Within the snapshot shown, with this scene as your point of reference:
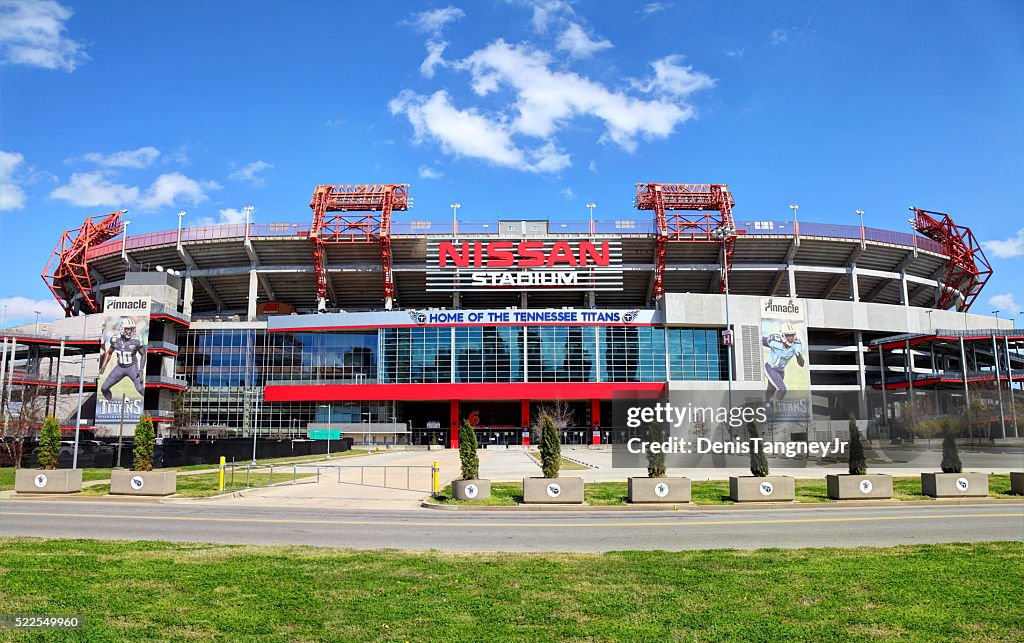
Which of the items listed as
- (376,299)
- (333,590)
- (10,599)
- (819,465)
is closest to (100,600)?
(10,599)

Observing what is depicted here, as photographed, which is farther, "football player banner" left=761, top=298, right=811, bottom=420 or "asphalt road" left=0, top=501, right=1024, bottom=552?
"football player banner" left=761, top=298, right=811, bottom=420

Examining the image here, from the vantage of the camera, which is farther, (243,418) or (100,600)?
(243,418)

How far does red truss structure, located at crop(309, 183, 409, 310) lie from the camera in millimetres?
84375

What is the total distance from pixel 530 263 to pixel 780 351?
30353mm

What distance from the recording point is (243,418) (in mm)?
85438

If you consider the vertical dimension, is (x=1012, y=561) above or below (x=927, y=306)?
below

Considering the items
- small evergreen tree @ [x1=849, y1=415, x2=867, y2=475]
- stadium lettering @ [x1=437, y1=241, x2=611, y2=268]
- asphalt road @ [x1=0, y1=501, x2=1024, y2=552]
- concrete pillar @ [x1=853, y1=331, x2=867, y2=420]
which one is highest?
stadium lettering @ [x1=437, y1=241, x2=611, y2=268]

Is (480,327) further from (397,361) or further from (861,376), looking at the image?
(861,376)

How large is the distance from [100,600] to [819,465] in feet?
139

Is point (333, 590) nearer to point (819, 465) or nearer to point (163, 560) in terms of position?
point (163, 560)

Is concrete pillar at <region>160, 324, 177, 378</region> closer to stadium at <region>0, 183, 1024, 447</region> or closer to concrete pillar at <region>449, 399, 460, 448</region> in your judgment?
stadium at <region>0, 183, 1024, 447</region>

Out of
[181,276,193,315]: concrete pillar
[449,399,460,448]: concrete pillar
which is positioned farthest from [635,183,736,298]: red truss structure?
[181,276,193,315]: concrete pillar

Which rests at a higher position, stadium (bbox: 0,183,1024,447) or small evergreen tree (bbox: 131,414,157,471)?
stadium (bbox: 0,183,1024,447)

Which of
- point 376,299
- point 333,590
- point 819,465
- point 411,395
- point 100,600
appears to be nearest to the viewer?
point 100,600
